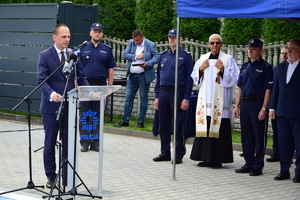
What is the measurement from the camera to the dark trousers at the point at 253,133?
955 cm

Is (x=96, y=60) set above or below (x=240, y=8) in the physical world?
below

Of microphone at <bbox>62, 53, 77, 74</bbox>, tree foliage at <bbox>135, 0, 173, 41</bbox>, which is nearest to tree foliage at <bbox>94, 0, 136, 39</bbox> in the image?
tree foliage at <bbox>135, 0, 173, 41</bbox>

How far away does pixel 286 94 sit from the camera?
29.6ft

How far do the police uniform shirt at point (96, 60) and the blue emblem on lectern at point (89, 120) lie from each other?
3.84 metres

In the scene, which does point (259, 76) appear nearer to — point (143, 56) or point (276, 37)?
point (143, 56)

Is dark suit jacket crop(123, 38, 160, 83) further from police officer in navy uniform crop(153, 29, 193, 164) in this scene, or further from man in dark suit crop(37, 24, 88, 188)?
man in dark suit crop(37, 24, 88, 188)

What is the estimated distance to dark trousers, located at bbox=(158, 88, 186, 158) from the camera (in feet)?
34.2

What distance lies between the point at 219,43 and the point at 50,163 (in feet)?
11.7

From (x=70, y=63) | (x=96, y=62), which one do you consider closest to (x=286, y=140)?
(x=70, y=63)

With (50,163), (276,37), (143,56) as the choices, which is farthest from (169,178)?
(276,37)

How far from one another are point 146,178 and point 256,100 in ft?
7.06

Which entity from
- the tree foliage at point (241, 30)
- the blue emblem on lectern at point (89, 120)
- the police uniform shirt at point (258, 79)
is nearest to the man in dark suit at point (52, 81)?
the blue emblem on lectern at point (89, 120)

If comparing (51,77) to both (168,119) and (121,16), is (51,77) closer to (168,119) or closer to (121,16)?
(168,119)

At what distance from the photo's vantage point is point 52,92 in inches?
303
